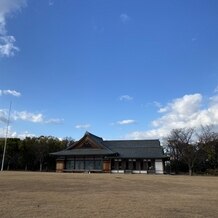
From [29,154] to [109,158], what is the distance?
18846mm

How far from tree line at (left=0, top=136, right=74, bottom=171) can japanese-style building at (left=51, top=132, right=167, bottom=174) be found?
8.30 meters

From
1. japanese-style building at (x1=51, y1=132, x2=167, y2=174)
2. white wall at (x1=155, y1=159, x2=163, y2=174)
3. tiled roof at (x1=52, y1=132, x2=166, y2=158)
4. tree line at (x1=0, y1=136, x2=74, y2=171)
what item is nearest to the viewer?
white wall at (x1=155, y1=159, x2=163, y2=174)

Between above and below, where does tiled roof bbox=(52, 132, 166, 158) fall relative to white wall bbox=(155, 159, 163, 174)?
above

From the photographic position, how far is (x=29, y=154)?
57625mm

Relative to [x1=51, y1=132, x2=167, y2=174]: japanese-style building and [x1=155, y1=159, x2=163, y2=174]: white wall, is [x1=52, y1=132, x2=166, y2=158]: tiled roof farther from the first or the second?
[x1=155, y1=159, x2=163, y2=174]: white wall

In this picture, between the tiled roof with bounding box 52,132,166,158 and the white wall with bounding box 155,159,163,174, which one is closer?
the white wall with bounding box 155,159,163,174

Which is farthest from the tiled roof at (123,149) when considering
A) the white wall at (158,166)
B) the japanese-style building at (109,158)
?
the white wall at (158,166)

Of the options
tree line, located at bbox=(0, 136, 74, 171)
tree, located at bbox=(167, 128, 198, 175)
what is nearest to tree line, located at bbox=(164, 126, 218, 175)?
tree, located at bbox=(167, 128, 198, 175)

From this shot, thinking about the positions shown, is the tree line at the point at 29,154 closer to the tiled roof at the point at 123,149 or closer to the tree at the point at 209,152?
the tiled roof at the point at 123,149

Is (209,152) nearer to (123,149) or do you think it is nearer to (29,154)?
(123,149)

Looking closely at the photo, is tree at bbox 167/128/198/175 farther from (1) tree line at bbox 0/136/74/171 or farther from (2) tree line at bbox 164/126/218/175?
(1) tree line at bbox 0/136/74/171

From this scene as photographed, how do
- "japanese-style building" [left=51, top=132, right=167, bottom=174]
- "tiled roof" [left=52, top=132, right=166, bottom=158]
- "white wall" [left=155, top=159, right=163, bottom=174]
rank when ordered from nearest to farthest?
"white wall" [left=155, top=159, right=163, bottom=174] < "japanese-style building" [left=51, top=132, right=167, bottom=174] < "tiled roof" [left=52, top=132, right=166, bottom=158]

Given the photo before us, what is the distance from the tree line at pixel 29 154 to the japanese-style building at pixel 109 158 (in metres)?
8.30

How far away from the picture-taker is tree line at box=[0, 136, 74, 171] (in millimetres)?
55219
